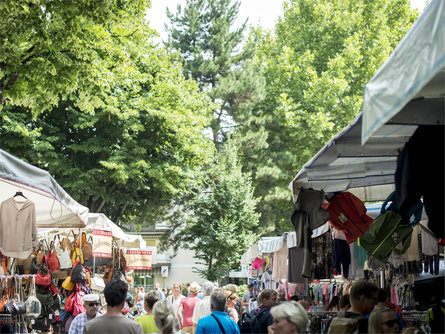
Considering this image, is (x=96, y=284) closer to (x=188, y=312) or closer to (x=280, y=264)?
(x=188, y=312)

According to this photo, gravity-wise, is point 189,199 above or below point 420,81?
above

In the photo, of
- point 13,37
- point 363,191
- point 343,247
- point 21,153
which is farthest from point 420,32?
point 21,153

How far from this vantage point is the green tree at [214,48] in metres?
42.7

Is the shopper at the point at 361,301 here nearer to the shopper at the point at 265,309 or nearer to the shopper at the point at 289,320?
the shopper at the point at 289,320

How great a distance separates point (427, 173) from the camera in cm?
457

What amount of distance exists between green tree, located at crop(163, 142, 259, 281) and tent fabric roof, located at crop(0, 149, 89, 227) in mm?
26232

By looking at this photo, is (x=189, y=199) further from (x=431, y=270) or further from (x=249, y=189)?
(x=431, y=270)

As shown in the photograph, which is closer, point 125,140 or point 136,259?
point 136,259

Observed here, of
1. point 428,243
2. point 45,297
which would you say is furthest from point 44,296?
point 428,243

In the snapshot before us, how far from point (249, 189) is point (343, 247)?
27915 mm

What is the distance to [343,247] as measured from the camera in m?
9.77

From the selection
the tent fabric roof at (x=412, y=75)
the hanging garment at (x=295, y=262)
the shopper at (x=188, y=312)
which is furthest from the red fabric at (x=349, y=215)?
the shopper at (x=188, y=312)

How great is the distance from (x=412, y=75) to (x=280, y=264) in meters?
14.4

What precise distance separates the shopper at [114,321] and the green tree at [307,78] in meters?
29.8
